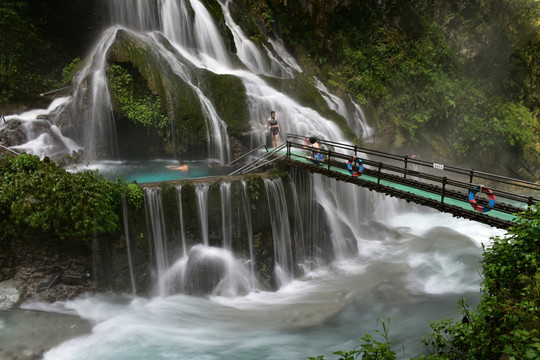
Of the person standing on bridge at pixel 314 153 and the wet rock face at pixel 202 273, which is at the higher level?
the person standing on bridge at pixel 314 153

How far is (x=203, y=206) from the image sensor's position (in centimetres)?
1087

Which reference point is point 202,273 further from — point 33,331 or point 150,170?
point 150,170

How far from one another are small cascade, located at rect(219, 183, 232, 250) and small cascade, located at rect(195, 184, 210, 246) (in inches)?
19.0

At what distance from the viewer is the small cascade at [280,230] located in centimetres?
1207

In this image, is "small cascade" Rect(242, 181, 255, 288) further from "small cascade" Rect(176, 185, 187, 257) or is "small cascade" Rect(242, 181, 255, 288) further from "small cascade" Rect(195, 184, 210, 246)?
"small cascade" Rect(176, 185, 187, 257)

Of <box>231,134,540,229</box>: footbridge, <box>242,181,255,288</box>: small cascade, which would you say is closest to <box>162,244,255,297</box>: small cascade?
<box>242,181,255,288</box>: small cascade

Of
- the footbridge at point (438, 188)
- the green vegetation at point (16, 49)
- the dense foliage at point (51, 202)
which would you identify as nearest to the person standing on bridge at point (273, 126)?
the footbridge at point (438, 188)

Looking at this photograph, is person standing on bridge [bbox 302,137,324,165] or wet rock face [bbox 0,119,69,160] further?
wet rock face [bbox 0,119,69,160]

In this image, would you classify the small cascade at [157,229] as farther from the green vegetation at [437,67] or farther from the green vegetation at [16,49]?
the green vegetation at [437,67]

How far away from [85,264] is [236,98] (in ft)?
28.2

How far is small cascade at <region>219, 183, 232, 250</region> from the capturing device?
437 inches

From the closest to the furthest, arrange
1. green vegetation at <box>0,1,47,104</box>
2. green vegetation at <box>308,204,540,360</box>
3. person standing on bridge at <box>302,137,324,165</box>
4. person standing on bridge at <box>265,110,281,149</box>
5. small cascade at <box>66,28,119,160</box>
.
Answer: green vegetation at <box>308,204,540,360</box> → person standing on bridge at <box>302,137,324,165</box> → person standing on bridge at <box>265,110,281,149</box> → small cascade at <box>66,28,119,160</box> → green vegetation at <box>0,1,47,104</box>

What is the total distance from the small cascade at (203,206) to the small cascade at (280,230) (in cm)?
206

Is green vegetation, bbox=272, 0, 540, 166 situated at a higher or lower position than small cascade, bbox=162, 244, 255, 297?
higher
